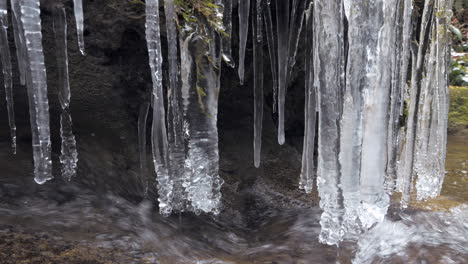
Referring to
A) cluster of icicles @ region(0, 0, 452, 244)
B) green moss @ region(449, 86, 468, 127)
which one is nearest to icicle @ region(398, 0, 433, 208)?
cluster of icicles @ region(0, 0, 452, 244)

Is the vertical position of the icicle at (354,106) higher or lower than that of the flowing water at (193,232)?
higher

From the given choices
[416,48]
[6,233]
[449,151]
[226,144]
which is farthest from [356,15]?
[449,151]

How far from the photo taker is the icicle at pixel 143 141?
9.18 feet

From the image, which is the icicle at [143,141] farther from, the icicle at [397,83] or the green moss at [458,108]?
the green moss at [458,108]

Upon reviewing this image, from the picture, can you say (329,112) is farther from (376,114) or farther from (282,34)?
(282,34)

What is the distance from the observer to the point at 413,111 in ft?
9.76

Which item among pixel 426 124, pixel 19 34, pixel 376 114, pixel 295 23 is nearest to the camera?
pixel 19 34

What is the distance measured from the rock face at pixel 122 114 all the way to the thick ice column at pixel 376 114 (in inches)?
47.0

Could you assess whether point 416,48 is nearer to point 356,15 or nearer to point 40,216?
point 356,15

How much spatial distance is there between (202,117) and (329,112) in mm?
784

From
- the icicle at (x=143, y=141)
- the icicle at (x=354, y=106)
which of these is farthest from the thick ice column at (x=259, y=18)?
the icicle at (x=143, y=141)

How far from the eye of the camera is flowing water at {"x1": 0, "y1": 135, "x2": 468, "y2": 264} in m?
2.03

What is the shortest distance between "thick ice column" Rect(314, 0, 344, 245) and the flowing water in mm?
367

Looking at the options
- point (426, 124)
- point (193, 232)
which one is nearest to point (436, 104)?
point (426, 124)
